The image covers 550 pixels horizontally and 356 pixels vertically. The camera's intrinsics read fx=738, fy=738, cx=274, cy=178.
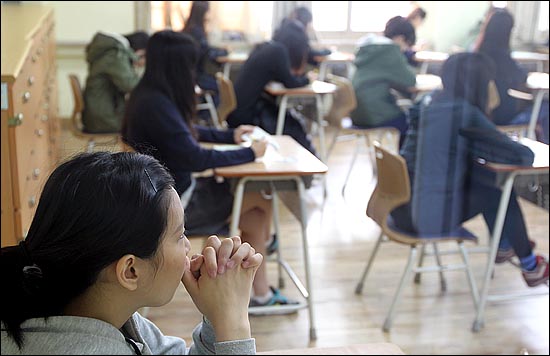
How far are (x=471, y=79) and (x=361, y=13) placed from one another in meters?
0.73

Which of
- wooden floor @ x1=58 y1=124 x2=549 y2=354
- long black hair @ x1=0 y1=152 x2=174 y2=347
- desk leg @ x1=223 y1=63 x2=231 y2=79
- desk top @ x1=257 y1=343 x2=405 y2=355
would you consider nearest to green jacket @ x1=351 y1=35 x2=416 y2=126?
wooden floor @ x1=58 y1=124 x2=549 y2=354

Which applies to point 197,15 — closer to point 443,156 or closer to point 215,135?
point 215,135

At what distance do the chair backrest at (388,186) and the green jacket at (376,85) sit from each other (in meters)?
1.55

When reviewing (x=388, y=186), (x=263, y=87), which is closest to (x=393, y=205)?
(x=388, y=186)

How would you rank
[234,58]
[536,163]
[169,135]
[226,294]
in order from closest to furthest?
[226,294] < [169,135] < [536,163] < [234,58]

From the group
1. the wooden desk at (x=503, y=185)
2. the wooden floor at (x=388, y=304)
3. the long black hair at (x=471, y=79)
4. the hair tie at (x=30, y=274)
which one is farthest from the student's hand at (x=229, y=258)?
the long black hair at (x=471, y=79)

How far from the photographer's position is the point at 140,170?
0.73 meters

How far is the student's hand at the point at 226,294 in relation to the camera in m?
0.78

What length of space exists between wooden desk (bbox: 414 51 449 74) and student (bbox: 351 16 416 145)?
299 millimetres

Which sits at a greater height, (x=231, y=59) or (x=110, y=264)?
(x=110, y=264)

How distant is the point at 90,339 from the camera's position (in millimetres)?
546

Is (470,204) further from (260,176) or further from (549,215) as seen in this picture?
(260,176)

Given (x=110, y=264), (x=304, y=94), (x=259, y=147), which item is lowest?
(x=304, y=94)

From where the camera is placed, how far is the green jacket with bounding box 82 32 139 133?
13.2 feet
